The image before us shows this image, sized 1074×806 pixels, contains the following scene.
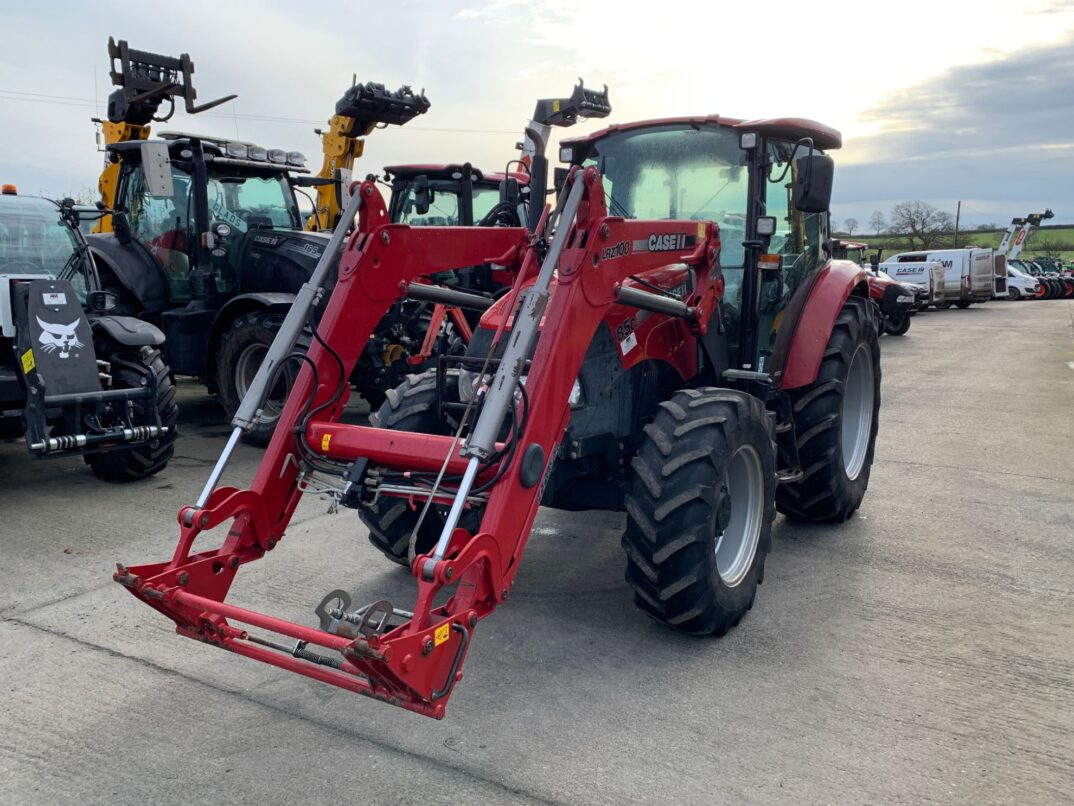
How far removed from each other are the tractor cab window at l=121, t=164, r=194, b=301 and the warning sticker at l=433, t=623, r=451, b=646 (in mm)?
6991

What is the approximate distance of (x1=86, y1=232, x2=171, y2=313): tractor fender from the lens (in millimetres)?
A: 8734

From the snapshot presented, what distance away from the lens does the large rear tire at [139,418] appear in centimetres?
669

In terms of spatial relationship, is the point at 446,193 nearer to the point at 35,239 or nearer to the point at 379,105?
the point at 379,105

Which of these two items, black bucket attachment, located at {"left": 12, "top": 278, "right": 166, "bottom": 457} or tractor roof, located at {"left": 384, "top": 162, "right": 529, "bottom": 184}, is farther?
tractor roof, located at {"left": 384, "top": 162, "right": 529, "bottom": 184}

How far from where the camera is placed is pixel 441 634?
9.71 feet

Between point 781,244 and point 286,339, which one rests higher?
point 781,244

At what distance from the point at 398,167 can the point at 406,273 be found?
7248 millimetres

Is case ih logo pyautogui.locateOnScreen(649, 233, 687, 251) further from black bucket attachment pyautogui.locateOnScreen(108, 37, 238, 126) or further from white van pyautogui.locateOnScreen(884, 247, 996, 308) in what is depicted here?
white van pyautogui.locateOnScreen(884, 247, 996, 308)

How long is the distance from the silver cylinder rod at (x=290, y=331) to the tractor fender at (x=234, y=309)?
4.21 meters

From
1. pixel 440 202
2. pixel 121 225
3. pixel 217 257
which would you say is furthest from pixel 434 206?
pixel 121 225

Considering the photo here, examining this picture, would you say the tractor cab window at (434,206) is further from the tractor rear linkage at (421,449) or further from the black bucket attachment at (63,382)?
the tractor rear linkage at (421,449)

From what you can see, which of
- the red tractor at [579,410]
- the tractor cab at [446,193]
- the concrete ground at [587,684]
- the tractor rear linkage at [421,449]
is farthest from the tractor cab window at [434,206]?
the tractor rear linkage at [421,449]

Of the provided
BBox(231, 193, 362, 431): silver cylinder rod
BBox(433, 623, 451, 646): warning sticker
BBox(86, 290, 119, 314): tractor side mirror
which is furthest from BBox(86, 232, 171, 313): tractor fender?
BBox(433, 623, 451, 646): warning sticker

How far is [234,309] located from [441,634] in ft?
20.2
